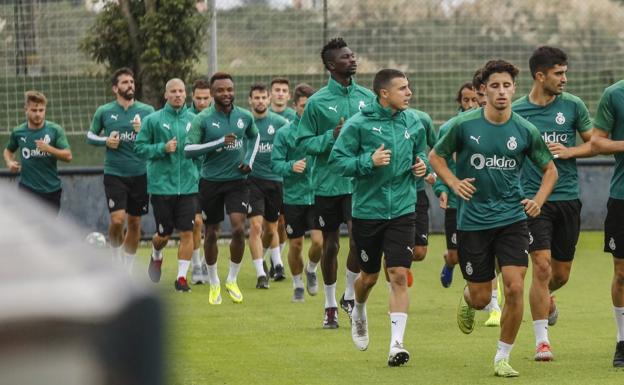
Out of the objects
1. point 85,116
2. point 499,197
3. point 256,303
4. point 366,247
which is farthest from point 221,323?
point 85,116

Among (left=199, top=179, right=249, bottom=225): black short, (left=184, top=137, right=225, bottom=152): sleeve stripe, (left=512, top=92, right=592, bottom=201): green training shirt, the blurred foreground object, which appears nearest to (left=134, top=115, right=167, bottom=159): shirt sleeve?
(left=199, top=179, right=249, bottom=225): black short

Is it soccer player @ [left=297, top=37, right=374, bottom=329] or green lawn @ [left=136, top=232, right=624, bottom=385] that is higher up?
soccer player @ [left=297, top=37, right=374, bottom=329]

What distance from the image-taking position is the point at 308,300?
1479 centimetres

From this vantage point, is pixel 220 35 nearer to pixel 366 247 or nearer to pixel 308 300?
pixel 308 300

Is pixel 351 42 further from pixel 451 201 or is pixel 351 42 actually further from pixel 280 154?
pixel 451 201

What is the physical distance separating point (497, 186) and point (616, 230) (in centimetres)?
111

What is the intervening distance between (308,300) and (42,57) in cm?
984

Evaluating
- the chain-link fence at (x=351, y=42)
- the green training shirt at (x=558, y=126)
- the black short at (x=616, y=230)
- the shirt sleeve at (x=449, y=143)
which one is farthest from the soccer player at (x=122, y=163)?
the black short at (x=616, y=230)

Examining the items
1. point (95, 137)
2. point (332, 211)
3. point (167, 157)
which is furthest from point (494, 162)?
point (95, 137)

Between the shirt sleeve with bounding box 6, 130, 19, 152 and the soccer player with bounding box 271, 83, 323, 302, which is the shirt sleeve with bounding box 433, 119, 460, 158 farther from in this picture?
the shirt sleeve with bounding box 6, 130, 19, 152

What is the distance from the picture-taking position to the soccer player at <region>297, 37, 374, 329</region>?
11844 mm

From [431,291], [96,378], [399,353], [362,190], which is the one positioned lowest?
[431,291]

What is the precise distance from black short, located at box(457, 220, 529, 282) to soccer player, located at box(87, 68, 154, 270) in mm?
8608

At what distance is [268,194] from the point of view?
17172 millimetres
